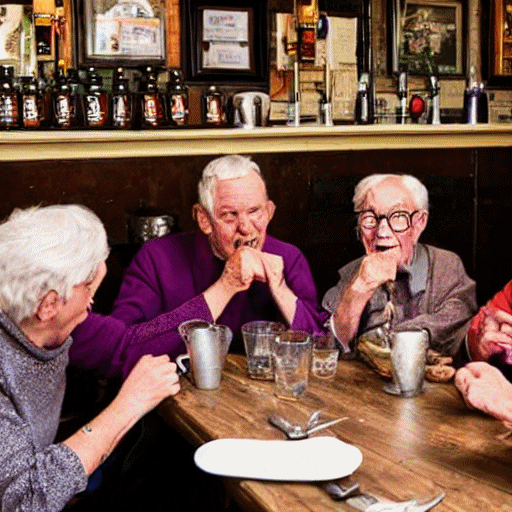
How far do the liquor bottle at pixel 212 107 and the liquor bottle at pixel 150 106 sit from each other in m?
0.27

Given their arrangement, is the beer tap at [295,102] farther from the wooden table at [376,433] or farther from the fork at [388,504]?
the fork at [388,504]

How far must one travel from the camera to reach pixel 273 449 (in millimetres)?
1753

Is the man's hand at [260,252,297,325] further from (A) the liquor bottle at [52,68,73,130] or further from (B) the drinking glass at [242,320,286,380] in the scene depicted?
(A) the liquor bottle at [52,68,73,130]

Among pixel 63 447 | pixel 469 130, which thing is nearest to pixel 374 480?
pixel 63 447

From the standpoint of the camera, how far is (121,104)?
409 cm

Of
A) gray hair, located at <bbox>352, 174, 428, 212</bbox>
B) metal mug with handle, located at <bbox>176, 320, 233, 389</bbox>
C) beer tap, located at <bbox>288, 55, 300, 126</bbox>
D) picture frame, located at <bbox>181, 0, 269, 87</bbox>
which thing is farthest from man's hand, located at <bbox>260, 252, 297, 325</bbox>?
picture frame, located at <bbox>181, 0, 269, 87</bbox>

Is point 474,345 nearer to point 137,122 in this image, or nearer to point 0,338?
point 0,338

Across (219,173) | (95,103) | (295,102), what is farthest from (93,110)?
(219,173)

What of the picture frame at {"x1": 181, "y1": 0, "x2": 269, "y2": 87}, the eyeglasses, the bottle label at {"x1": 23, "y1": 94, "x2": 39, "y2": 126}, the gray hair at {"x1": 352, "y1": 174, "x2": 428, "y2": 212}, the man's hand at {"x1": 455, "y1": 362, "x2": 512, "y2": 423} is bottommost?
the man's hand at {"x1": 455, "y1": 362, "x2": 512, "y2": 423}

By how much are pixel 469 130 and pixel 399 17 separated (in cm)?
79

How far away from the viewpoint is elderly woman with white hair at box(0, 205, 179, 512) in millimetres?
1772

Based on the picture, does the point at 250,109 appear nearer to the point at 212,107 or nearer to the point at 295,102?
the point at 212,107

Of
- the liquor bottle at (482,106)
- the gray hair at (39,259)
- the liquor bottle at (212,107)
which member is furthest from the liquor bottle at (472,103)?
the gray hair at (39,259)

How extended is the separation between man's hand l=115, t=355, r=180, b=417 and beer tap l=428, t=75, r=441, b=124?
2971 mm
